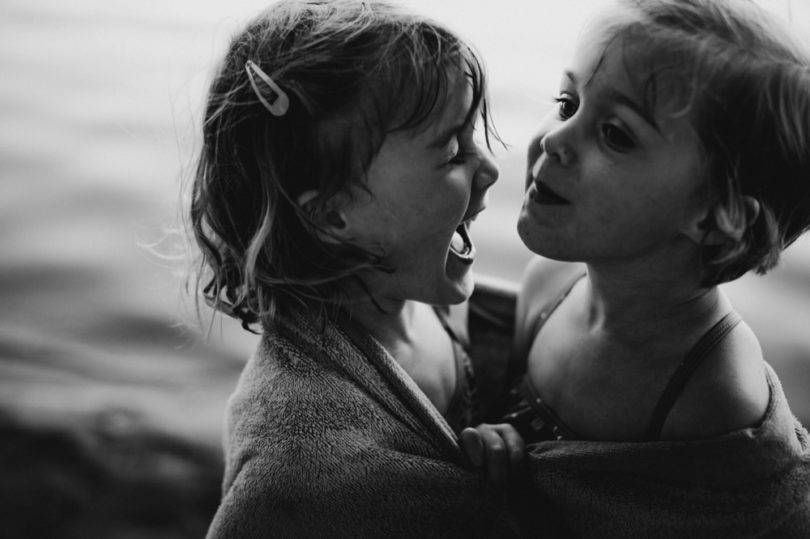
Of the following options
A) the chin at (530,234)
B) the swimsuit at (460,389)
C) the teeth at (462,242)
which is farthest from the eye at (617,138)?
the swimsuit at (460,389)

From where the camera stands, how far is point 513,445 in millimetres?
834

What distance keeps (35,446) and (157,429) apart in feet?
0.45

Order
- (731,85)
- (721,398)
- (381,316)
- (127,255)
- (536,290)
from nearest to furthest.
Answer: (731,85)
(721,398)
(381,316)
(536,290)
(127,255)

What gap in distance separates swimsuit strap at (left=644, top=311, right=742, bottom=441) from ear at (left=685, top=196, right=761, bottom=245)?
0.36 ft

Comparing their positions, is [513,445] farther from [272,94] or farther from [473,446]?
[272,94]

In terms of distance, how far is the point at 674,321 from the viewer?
831 millimetres

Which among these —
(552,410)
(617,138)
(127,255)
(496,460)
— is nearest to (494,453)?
(496,460)

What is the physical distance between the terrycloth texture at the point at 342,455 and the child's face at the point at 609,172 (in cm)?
21

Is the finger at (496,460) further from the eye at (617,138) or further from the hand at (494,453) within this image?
the eye at (617,138)

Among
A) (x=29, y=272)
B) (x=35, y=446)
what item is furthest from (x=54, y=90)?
(x=35, y=446)

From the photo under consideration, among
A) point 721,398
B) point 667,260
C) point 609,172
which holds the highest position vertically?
point 609,172

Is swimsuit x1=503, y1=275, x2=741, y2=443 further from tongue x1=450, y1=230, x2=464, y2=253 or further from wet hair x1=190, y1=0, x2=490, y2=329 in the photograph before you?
wet hair x1=190, y1=0, x2=490, y2=329

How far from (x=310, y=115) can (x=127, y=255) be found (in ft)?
1.75

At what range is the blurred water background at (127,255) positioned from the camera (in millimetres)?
927
